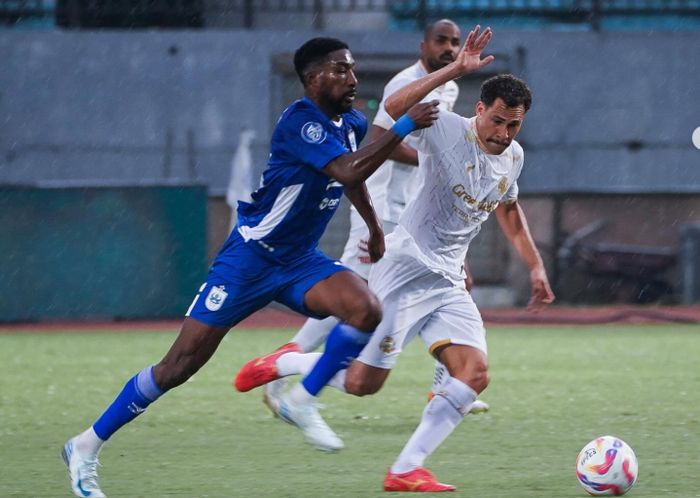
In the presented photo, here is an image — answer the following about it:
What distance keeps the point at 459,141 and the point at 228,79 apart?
13270 mm

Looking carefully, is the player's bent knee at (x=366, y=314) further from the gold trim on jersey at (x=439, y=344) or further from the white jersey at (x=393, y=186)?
the white jersey at (x=393, y=186)

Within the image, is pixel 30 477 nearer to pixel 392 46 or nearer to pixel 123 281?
pixel 123 281

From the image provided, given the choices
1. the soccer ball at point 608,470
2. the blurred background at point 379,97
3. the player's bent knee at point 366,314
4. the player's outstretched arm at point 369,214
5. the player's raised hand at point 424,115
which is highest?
the player's raised hand at point 424,115

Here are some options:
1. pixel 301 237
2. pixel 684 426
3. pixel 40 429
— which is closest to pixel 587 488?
pixel 301 237

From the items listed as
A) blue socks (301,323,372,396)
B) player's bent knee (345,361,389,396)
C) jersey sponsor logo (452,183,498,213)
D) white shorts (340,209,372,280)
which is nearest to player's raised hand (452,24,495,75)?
jersey sponsor logo (452,183,498,213)

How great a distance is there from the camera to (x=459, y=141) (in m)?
7.17

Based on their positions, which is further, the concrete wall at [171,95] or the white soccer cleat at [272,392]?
the concrete wall at [171,95]

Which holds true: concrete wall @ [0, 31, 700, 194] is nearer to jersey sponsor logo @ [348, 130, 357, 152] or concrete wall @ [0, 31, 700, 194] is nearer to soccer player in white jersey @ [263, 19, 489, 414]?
soccer player in white jersey @ [263, 19, 489, 414]

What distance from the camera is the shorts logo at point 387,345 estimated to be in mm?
7483

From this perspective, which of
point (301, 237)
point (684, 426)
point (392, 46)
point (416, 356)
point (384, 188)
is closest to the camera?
point (301, 237)

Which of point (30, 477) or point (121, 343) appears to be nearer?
point (30, 477)

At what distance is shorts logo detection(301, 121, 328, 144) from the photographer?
6.61 m

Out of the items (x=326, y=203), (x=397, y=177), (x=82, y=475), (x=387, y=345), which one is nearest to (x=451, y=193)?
(x=326, y=203)

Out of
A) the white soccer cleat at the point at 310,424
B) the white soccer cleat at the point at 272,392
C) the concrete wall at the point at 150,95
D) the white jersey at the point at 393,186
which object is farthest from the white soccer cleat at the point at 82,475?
the concrete wall at the point at 150,95
